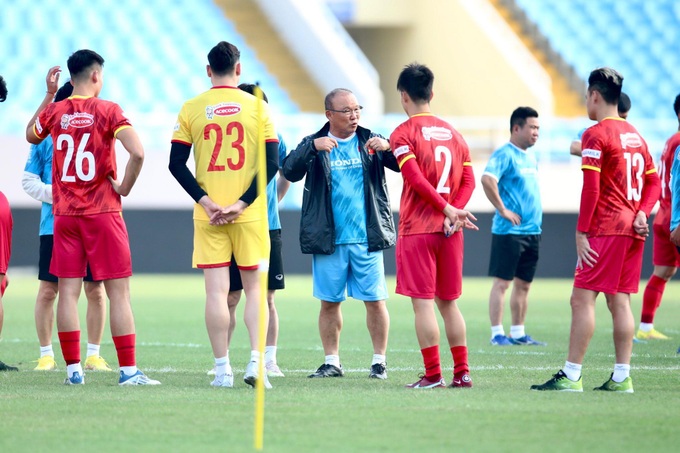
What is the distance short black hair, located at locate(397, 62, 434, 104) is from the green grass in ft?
6.50

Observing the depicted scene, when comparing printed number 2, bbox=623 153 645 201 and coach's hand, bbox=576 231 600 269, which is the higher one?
printed number 2, bbox=623 153 645 201

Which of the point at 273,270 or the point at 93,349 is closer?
the point at 273,270

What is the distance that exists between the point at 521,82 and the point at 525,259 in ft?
46.6

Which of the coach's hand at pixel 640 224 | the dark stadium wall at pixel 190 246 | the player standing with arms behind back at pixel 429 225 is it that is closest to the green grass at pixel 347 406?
the player standing with arms behind back at pixel 429 225

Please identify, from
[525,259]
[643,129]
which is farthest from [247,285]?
[643,129]

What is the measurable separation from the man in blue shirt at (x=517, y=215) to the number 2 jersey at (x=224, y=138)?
4125mm

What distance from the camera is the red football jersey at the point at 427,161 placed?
7723mm

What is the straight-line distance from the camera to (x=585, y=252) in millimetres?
7434

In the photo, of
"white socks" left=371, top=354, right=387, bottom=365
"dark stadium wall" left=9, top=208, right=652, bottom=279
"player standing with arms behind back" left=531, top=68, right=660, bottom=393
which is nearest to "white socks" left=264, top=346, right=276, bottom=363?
"white socks" left=371, top=354, right=387, bottom=365

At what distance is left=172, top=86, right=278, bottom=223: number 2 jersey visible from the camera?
7.55 metres

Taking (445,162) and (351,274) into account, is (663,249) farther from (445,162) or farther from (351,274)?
(445,162)

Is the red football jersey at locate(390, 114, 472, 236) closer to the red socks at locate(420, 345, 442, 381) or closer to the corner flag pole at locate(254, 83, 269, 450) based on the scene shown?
the red socks at locate(420, 345, 442, 381)

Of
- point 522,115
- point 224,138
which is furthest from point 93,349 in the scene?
point 522,115

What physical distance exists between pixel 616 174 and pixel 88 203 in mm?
3503
